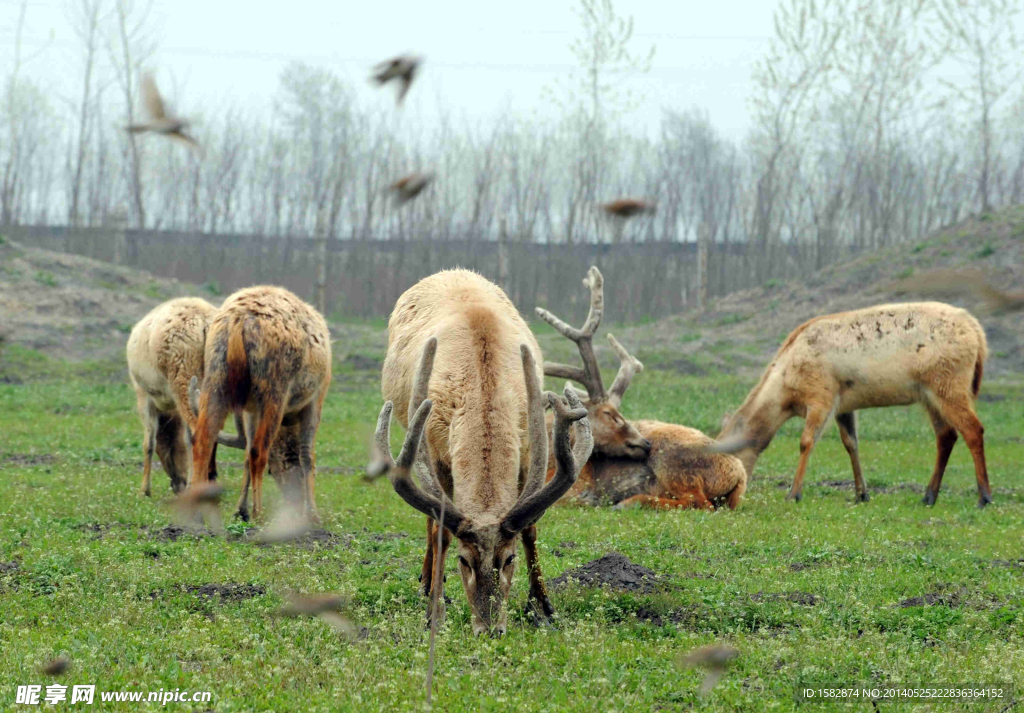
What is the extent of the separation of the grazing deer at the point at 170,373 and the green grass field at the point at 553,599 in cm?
44

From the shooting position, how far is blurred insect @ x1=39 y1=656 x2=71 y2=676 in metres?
4.95

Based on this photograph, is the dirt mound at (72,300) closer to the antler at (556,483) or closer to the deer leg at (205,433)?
the deer leg at (205,433)

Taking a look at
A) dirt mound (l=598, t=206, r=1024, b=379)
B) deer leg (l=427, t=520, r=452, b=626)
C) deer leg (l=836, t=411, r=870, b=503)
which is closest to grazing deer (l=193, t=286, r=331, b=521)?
deer leg (l=427, t=520, r=452, b=626)

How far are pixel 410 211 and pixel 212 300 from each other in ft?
43.3

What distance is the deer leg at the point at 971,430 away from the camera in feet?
37.6

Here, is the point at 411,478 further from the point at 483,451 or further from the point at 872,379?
the point at 872,379

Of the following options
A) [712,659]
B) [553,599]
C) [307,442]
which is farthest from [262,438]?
[712,659]

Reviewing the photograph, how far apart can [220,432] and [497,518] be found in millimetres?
4460

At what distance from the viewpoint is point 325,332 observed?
1028cm

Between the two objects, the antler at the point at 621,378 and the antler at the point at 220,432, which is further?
the antler at the point at 621,378

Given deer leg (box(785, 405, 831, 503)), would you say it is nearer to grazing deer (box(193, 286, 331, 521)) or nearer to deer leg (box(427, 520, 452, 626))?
grazing deer (box(193, 286, 331, 521))

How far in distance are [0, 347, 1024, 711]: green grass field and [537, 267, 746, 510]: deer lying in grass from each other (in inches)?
17.3

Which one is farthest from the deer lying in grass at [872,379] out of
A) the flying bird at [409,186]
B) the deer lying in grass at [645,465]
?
the flying bird at [409,186]

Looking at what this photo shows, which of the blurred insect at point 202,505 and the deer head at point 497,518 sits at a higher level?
the deer head at point 497,518
